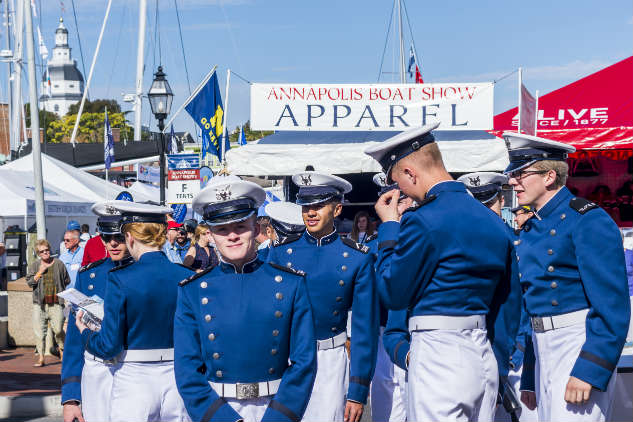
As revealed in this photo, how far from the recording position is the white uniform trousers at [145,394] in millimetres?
4879

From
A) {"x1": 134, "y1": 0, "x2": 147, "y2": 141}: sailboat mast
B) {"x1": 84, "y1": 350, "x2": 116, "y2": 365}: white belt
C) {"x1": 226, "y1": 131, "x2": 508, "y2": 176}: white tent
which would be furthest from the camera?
{"x1": 134, "y1": 0, "x2": 147, "y2": 141}: sailboat mast

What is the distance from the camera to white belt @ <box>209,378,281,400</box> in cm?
384

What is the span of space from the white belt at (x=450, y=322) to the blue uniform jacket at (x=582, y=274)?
721 millimetres

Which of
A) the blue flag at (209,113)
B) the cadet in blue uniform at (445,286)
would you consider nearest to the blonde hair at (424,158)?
the cadet in blue uniform at (445,286)

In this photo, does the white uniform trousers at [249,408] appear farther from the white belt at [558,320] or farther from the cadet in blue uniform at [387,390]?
the cadet in blue uniform at [387,390]

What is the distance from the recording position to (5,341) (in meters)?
15.7

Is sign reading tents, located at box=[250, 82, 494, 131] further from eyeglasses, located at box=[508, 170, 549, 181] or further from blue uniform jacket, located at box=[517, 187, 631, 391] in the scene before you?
blue uniform jacket, located at box=[517, 187, 631, 391]

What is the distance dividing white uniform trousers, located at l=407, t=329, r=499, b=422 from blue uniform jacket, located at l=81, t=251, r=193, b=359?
5.51 ft

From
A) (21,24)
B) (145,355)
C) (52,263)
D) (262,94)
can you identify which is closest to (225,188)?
(145,355)

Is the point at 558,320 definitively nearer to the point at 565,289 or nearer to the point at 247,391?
the point at 565,289

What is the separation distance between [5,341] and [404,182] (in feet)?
43.5

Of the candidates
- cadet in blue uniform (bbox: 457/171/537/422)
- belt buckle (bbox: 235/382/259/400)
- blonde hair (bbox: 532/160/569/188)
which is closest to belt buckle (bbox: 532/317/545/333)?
cadet in blue uniform (bbox: 457/171/537/422)

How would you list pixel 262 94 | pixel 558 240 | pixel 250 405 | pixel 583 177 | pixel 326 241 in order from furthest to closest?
pixel 583 177, pixel 262 94, pixel 326 241, pixel 558 240, pixel 250 405

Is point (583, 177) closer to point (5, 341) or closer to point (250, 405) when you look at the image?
point (5, 341)
